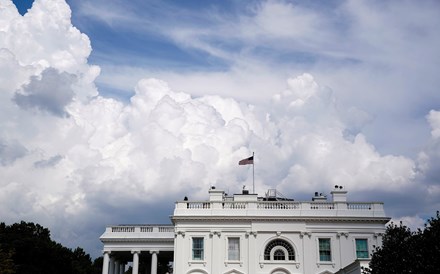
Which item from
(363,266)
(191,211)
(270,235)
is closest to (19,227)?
(191,211)

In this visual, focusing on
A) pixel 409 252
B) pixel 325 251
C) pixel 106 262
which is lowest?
pixel 409 252

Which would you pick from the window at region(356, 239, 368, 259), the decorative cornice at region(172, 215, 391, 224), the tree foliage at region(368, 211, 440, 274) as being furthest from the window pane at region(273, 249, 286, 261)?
the tree foliage at region(368, 211, 440, 274)

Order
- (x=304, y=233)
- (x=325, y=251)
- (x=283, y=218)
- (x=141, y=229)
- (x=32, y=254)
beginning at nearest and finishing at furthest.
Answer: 1. (x=325, y=251)
2. (x=304, y=233)
3. (x=283, y=218)
4. (x=141, y=229)
5. (x=32, y=254)

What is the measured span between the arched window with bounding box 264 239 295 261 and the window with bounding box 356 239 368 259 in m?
5.54

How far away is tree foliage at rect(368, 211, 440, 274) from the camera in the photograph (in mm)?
25922

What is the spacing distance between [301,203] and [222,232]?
7.45 meters

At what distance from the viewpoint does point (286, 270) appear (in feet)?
150

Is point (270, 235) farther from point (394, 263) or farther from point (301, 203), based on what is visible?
point (394, 263)

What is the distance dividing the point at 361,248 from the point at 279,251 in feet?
23.1

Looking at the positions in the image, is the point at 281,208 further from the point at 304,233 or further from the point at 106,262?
the point at 106,262

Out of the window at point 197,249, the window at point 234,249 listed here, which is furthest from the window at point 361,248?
the window at point 197,249

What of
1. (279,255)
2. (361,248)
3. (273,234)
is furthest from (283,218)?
(361,248)

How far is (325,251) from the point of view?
152ft

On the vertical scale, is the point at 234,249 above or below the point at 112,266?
above
